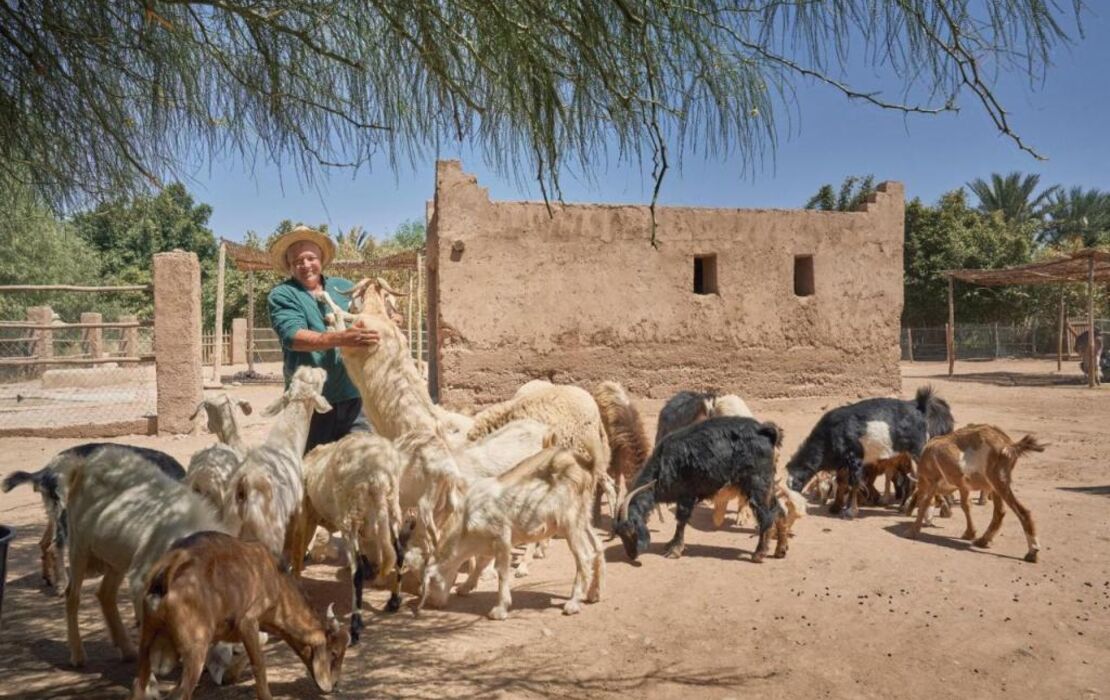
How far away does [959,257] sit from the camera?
30.2 meters

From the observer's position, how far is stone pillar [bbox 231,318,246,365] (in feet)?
94.3

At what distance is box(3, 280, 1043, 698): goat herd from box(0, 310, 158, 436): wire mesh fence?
283 inches

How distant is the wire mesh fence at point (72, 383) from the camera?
10787 mm

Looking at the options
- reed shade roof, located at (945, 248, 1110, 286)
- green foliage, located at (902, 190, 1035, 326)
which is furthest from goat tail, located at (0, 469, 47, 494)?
green foliage, located at (902, 190, 1035, 326)

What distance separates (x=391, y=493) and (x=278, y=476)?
57 centimetres

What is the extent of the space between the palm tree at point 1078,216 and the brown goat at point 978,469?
35787 millimetres

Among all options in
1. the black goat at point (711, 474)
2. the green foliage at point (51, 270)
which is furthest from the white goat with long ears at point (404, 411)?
the green foliage at point (51, 270)

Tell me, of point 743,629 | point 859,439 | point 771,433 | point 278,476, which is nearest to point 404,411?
point 278,476

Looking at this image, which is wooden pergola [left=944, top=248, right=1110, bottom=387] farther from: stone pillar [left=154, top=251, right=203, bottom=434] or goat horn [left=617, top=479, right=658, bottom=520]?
stone pillar [left=154, top=251, right=203, bottom=434]

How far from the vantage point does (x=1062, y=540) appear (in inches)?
219

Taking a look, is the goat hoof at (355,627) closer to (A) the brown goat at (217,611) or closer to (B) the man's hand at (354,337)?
(A) the brown goat at (217,611)

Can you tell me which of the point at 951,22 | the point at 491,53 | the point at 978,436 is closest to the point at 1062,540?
the point at 978,436

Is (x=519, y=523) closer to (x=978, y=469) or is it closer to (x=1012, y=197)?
(x=978, y=469)

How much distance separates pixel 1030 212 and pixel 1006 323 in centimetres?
849
